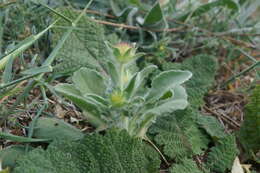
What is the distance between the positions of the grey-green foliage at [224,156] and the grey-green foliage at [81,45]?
59cm

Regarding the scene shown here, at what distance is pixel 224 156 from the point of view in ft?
4.44

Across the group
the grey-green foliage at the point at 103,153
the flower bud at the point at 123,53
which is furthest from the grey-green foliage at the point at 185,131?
the flower bud at the point at 123,53

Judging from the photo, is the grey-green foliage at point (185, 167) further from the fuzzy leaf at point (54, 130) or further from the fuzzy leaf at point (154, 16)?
the fuzzy leaf at point (154, 16)

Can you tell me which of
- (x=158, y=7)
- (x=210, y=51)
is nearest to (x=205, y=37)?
(x=210, y=51)

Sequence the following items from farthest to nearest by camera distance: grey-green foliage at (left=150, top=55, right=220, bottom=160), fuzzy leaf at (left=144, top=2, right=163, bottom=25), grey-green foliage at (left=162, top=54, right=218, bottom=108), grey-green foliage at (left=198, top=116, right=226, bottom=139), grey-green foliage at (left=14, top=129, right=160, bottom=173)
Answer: fuzzy leaf at (left=144, top=2, right=163, bottom=25) → grey-green foliage at (left=162, top=54, right=218, bottom=108) → grey-green foliage at (left=198, top=116, right=226, bottom=139) → grey-green foliage at (left=150, top=55, right=220, bottom=160) → grey-green foliage at (left=14, top=129, right=160, bottom=173)

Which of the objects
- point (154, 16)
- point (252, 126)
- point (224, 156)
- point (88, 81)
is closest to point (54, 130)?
point (88, 81)

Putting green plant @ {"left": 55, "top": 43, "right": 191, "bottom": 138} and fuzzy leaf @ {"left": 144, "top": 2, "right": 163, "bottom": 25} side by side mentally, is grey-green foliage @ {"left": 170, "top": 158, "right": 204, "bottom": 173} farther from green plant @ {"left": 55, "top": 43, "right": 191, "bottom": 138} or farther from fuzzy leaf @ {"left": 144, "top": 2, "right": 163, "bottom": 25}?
fuzzy leaf @ {"left": 144, "top": 2, "right": 163, "bottom": 25}

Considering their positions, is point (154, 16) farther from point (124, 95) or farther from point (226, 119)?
point (124, 95)

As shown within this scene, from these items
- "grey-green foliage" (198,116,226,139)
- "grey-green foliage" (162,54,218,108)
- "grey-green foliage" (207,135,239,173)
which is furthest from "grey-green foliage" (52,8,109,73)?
"grey-green foliage" (207,135,239,173)

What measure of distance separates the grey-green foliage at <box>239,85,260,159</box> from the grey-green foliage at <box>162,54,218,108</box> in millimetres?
205

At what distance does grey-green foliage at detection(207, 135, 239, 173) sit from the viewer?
1349 mm

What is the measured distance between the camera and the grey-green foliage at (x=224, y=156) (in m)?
1.35

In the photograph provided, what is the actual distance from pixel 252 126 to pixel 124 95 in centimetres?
61

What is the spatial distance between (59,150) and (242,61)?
4.45 feet
